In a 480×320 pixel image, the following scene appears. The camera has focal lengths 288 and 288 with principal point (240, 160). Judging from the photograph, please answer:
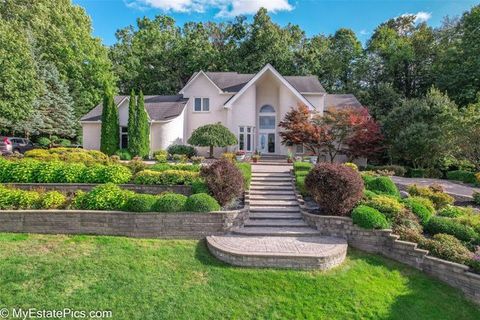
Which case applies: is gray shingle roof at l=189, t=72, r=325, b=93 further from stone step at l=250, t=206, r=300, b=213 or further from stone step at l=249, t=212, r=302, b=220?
stone step at l=249, t=212, r=302, b=220

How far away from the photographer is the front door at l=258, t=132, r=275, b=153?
80.5ft

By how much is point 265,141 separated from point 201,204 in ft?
52.8

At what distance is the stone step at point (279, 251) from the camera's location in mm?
7496

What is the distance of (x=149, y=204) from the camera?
9133 mm

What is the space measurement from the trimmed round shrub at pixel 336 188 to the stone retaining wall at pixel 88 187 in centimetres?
490

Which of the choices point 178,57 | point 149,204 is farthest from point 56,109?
point 149,204

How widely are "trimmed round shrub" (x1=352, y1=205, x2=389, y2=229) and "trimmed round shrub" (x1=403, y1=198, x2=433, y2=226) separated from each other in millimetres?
1605

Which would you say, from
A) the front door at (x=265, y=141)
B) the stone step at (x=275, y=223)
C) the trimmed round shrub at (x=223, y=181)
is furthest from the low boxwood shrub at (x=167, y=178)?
the front door at (x=265, y=141)

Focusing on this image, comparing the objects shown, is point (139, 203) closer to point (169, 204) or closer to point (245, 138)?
point (169, 204)

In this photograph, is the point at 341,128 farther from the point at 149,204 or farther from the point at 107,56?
the point at 107,56

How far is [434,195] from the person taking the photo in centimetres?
1170

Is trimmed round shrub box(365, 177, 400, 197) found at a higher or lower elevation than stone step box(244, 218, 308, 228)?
higher

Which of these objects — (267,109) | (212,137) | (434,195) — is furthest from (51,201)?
(267,109)

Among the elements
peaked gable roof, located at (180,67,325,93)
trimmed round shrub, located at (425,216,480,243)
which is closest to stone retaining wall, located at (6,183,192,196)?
trimmed round shrub, located at (425,216,480,243)
